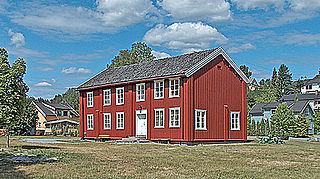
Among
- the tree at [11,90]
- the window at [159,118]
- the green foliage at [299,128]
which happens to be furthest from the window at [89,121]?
the green foliage at [299,128]

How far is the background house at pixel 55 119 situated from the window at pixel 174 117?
34.1 meters

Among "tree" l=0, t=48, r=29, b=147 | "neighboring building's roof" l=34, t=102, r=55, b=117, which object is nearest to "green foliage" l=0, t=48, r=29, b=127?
"tree" l=0, t=48, r=29, b=147

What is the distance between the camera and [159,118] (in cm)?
2878

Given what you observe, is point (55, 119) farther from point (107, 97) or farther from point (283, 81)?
point (283, 81)

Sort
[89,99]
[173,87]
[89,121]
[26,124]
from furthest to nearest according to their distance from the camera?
1. [26,124]
2. [89,121]
3. [89,99]
4. [173,87]

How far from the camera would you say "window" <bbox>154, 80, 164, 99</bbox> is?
28.6 meters

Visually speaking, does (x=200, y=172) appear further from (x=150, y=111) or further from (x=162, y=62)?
(x=162, y=62)

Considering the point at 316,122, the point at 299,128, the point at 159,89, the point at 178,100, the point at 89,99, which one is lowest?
the point at 299,128

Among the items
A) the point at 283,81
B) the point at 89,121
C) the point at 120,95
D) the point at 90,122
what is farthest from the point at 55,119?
the point at 283,81

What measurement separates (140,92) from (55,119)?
38.5m

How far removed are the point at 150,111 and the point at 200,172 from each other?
17.5 meters

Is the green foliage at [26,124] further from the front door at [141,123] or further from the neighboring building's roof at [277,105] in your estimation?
the neighboring building's roof at [277,105]

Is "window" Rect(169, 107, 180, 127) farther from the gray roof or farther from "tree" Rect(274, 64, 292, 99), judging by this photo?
"tree" Rect(274, 64, 292, 99)

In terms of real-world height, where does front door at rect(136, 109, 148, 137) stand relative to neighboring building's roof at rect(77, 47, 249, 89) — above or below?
below
